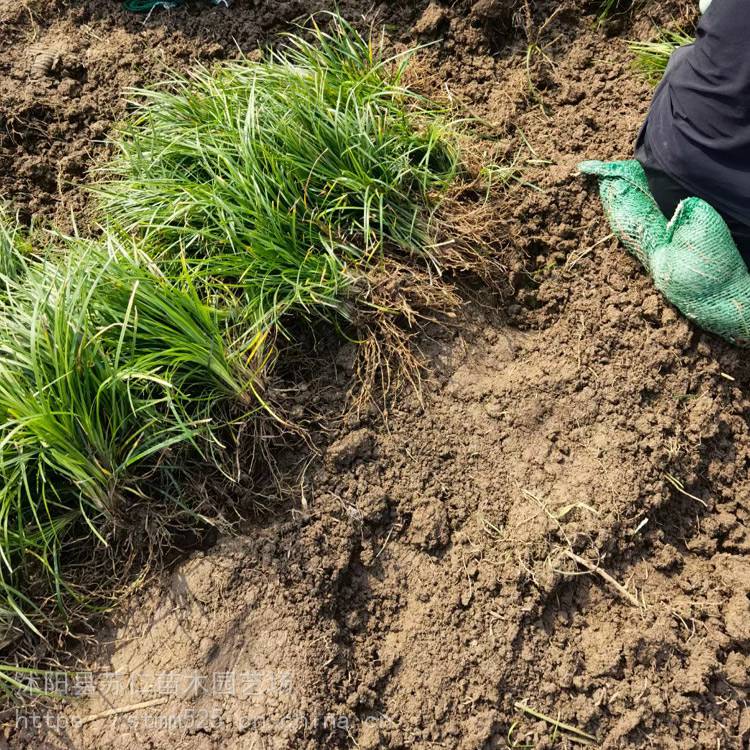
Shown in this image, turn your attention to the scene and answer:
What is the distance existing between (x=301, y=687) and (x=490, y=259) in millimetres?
1550

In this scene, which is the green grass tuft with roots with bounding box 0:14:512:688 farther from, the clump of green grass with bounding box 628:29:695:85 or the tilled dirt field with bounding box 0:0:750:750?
the clump of green grass with bounding box 628:29:695:85

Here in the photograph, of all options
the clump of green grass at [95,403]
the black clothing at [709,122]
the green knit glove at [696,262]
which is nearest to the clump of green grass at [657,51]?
the black clothing at [709,122]

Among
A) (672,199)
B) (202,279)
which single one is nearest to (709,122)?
(672,199)

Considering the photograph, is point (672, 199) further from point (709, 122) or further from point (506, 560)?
point (506, 560)

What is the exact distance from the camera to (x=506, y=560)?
1.97 meters

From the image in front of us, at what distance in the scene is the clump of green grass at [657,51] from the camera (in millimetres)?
2602

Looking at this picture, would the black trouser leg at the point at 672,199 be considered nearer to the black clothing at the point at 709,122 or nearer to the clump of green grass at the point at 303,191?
the black clothing at the point at 709,122

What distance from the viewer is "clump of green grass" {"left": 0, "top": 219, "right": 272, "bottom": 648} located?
192 centimetres

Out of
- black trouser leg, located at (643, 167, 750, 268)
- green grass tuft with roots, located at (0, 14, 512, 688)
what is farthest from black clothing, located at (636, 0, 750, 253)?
green grass tuft with roots, located at (0, 14, 512, 688)

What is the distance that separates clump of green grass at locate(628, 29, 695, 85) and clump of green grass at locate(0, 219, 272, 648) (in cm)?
192

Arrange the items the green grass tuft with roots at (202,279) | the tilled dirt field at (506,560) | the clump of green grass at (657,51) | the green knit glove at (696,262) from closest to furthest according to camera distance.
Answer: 1. the tilled dirt field at (506,560)
2. the green grass tuft with roots at (202,279)
3. the green knit glove at (696,262)
4. the clump of green grass at (657,51)

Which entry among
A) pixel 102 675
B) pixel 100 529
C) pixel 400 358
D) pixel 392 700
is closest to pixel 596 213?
pixel 400 358

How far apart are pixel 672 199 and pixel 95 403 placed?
207cm

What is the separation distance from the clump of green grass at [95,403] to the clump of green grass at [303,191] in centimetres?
20
